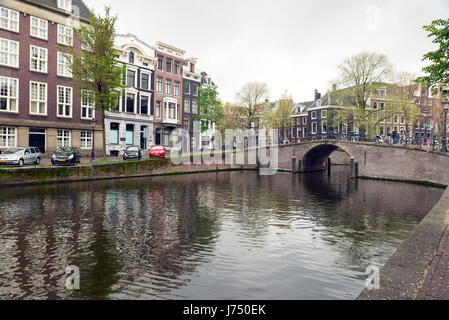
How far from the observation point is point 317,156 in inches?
1965

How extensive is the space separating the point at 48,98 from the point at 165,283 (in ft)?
110

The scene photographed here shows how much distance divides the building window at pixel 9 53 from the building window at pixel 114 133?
1327cm

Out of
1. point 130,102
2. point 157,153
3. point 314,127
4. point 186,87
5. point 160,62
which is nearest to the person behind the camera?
point 157,153

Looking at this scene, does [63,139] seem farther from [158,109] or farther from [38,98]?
[158,109]

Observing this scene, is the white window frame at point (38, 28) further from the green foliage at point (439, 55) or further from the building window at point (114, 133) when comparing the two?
the green foliage at point (439, 55)

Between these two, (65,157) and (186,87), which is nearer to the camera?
(65,157)

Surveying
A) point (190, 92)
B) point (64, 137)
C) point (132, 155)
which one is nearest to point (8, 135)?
point (64, 137)

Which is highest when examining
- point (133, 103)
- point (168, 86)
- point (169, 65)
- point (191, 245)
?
point (169, 65)

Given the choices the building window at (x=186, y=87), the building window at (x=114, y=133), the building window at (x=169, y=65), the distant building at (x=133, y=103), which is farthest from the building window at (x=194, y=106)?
the building window at (x=114, y=133)

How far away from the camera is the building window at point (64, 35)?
3572 centimetres

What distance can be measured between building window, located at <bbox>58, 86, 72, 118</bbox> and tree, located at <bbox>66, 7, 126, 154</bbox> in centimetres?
611

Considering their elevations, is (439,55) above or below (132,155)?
above

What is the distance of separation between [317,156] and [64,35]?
121 feet

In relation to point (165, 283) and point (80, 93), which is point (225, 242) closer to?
point (165, 283)
